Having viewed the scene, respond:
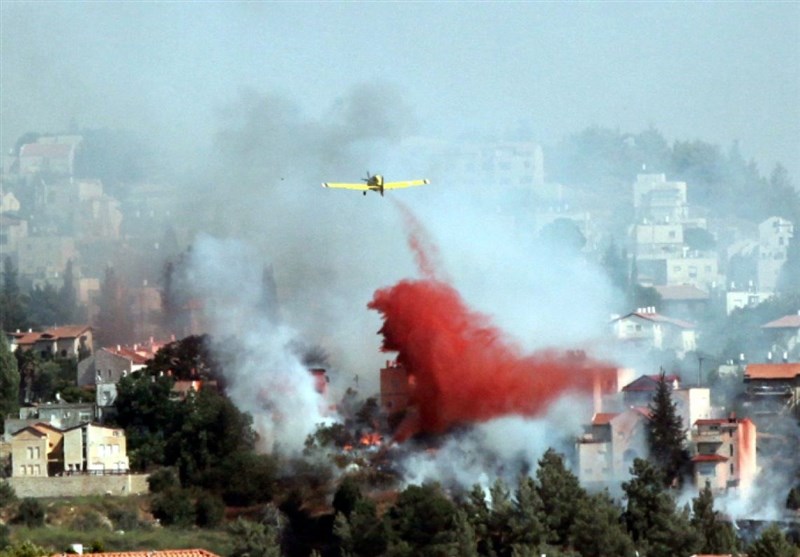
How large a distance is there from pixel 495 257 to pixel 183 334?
10.8m

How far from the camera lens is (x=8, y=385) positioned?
8425 centimetres

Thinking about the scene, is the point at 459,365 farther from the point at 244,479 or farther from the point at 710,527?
the point at 710,527

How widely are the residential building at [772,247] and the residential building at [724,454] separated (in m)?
59.0

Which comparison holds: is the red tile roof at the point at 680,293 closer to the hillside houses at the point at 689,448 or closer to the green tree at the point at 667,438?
the hillside houses at the point at 689,448

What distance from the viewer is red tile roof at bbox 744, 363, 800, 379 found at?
86.7m

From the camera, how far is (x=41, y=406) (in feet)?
276

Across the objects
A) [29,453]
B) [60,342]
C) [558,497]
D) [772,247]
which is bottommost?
[558,497]

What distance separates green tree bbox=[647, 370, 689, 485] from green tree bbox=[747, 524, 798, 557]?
13482 mm

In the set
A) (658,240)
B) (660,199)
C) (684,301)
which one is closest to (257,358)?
(684,301)

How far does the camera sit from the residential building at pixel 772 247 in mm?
138663

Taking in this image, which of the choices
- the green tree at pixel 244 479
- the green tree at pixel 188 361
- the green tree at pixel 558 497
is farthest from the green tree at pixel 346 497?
the green tree at pixel 188 361

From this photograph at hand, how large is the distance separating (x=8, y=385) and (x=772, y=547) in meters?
32.3

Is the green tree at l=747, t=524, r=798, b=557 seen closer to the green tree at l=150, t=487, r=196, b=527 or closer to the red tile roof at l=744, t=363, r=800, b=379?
the green tree at l=150, t=487, r=196, b=527

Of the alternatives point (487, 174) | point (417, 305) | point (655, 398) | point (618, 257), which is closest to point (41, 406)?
point (417, 305)
